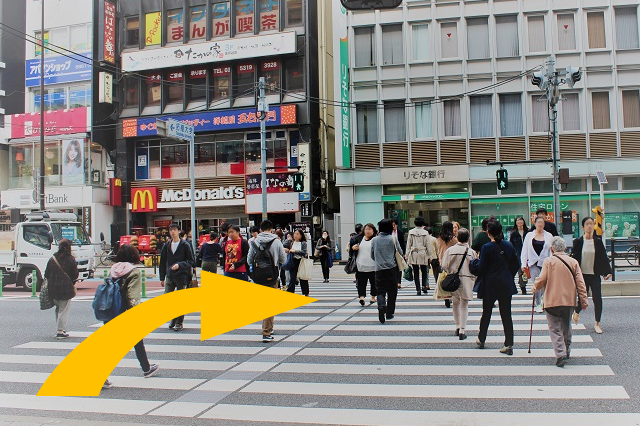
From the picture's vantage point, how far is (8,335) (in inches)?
399

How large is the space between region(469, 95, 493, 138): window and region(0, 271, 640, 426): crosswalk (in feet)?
62.4

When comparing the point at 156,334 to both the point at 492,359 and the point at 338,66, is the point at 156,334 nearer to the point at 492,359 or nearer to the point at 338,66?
the point at 492,359

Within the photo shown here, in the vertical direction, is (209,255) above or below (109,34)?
below

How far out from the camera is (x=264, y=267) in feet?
28.4

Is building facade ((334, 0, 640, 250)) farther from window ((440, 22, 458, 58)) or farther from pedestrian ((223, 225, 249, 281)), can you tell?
pedestrian ((223, 225, 249, 281))

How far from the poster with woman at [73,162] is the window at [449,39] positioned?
897 inches

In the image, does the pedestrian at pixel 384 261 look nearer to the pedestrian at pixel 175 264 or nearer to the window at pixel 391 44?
the pedestrian at pixel 175 264

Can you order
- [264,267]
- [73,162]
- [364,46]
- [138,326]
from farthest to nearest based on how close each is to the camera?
[73,162], [364,46], [264,267], [138,326]

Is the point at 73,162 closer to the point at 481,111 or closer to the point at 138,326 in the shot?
the point at 481,111

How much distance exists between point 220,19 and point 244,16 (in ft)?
5.16

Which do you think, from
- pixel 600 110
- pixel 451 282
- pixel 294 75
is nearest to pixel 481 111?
pixel 600 110

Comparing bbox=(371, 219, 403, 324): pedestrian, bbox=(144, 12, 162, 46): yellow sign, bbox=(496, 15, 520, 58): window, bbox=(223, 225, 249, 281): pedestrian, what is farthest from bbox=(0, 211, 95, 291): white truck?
bbox=(496, 15, 520, 58): window

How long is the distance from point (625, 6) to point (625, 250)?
1450 cm

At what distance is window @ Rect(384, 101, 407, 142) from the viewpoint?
28.0 metres
